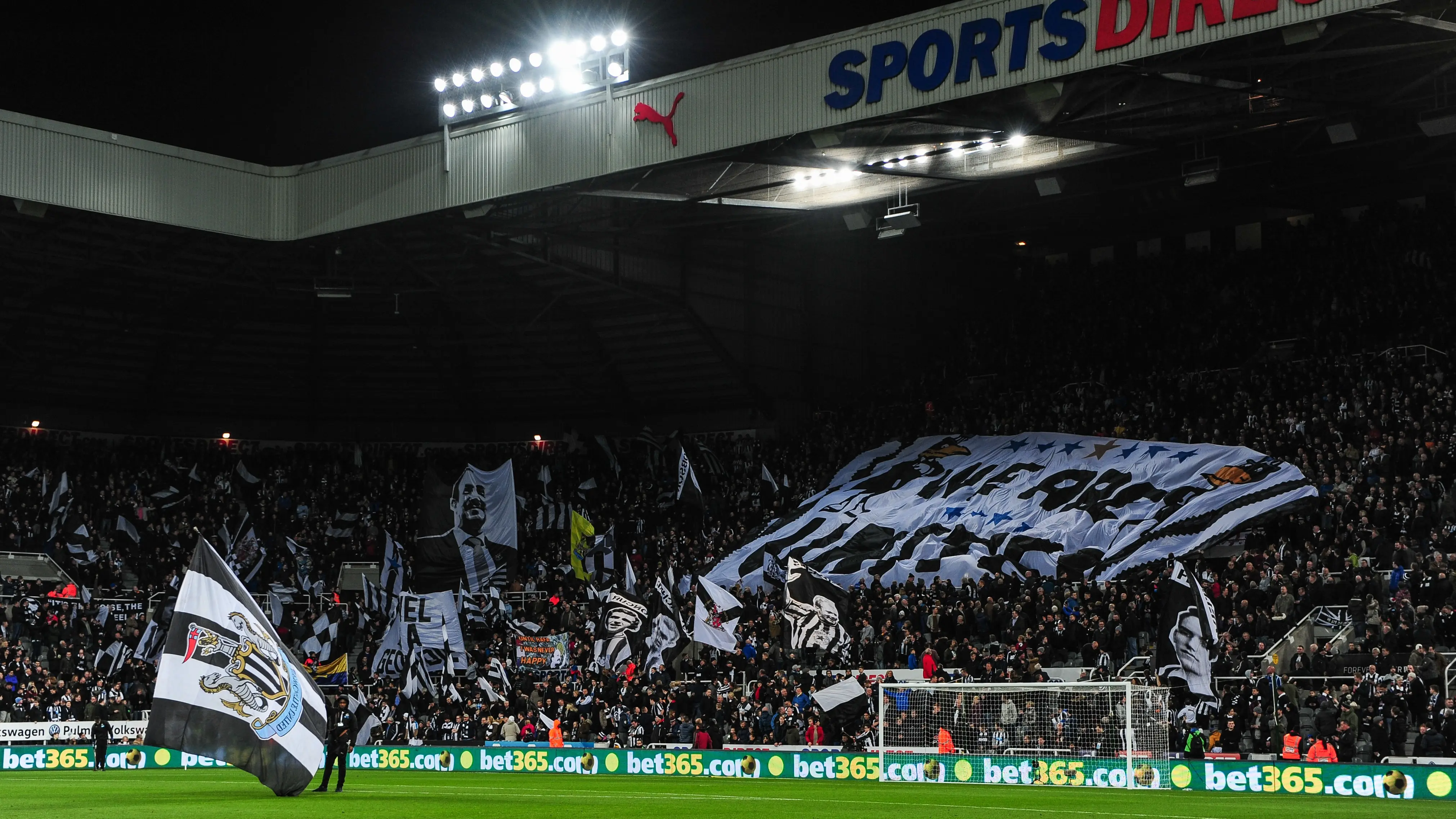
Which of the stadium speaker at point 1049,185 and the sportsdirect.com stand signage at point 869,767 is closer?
the sportsdirect.com stand signage at point 869,767

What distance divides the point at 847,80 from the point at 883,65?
0.94 metres

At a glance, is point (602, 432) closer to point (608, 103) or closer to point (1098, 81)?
point (608, 103)

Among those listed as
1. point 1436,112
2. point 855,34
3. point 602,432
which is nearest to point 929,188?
point 855,34

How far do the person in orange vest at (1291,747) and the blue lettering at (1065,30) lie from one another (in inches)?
569

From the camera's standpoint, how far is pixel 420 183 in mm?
43594

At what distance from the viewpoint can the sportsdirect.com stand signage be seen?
88.0 feet

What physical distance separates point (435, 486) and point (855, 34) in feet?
69.9

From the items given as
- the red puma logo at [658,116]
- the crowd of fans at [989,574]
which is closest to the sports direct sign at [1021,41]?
A: the red puma logo at [658,116]

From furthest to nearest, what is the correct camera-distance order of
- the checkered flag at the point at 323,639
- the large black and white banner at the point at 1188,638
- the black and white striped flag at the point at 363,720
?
the checkered flag at the point at 323,639 → the black and white striped flag at the point at 363,720 → the large black and white banner at the point at 1188,638

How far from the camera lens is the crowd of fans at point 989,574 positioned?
34.2 metres

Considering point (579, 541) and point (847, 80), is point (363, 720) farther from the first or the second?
point (847, 80)

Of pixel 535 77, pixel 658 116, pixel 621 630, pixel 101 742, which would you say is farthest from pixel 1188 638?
pixel 101 742

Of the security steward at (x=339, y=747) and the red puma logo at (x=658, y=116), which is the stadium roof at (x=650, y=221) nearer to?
the red puma logo at (x=658, y=116)

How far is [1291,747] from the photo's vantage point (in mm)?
29781
